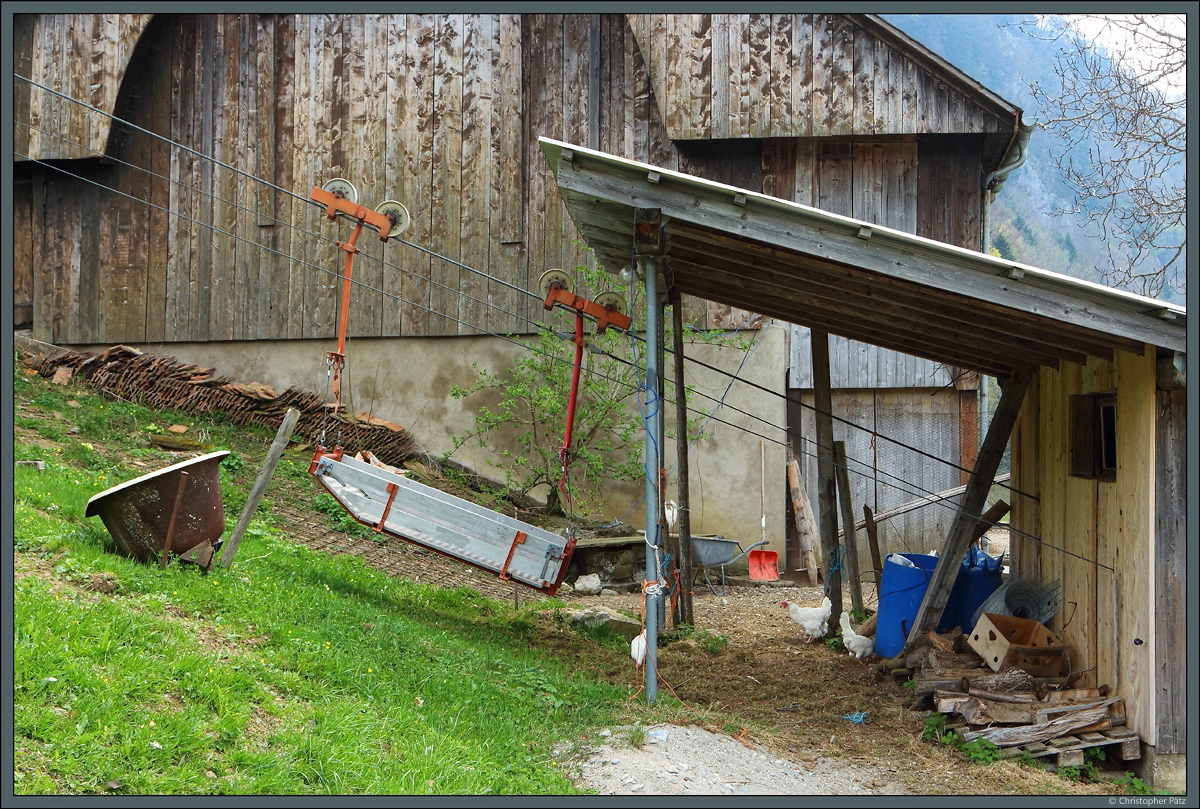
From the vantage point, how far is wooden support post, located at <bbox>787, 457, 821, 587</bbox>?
13.2 m

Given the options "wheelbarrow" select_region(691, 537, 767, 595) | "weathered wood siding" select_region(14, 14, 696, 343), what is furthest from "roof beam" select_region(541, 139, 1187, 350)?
"weathered wood siding" select_region(14, 14, 696, 343)

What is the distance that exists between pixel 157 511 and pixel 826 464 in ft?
19.7

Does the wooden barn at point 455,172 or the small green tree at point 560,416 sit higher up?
the wooden barn at point 455,172

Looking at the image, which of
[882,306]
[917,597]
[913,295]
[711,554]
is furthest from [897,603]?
[711,554]

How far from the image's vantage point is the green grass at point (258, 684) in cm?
409

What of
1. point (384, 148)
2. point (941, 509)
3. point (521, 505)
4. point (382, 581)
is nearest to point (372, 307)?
point (384, 148)

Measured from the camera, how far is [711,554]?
1230 cm

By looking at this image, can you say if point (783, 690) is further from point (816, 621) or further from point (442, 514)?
point (442, 514)

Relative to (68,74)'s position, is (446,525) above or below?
below

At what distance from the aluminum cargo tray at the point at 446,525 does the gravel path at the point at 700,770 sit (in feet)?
7.38

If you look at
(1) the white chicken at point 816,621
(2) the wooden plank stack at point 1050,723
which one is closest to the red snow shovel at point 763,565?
(1) the white chicken at point 816,621

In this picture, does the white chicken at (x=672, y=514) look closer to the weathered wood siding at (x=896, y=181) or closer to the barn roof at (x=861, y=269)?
the weathered wood siding at (x=896, y=181)

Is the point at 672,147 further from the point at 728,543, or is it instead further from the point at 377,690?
the point at 377,690

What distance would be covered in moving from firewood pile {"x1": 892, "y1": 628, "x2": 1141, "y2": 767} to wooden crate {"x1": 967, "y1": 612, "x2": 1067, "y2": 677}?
8 cm
